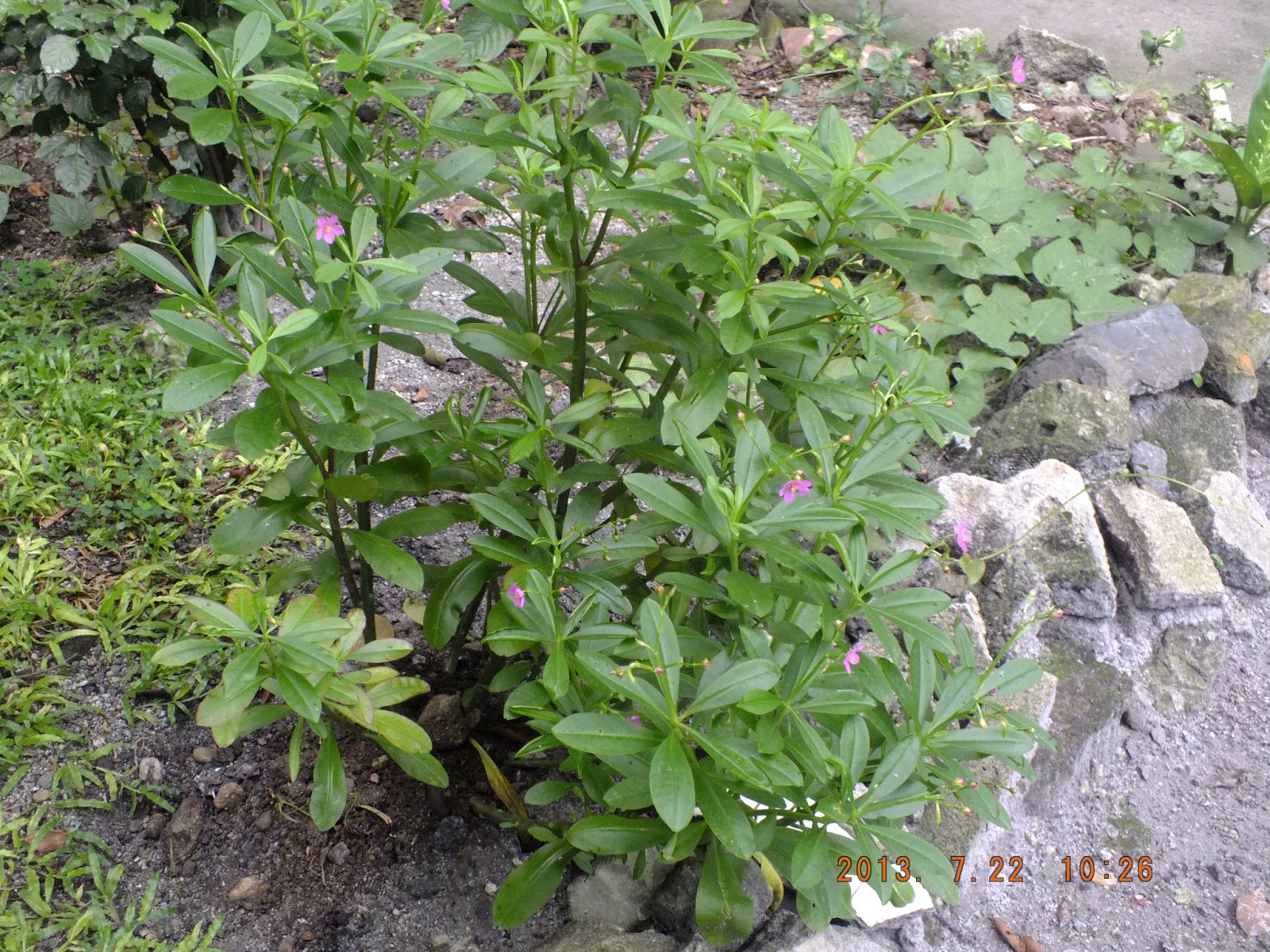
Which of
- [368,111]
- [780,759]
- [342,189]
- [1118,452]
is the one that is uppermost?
[342,189]

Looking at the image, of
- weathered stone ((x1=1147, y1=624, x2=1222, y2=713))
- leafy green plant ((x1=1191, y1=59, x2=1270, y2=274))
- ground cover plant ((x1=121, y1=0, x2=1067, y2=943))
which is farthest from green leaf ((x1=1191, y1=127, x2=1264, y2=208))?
ground cover plant ((x1=121, y1=0, x2=1067, y2=943))

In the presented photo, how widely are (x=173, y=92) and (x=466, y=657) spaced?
1.28m

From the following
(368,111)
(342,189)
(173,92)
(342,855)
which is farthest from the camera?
(368,111)

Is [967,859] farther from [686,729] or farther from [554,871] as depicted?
[686,729]

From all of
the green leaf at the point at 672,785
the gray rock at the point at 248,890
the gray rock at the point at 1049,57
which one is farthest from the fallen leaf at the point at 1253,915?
the gray rock at the point at 1049,57

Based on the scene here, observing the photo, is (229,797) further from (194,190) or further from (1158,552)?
(1158,552)

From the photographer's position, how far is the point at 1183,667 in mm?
2574

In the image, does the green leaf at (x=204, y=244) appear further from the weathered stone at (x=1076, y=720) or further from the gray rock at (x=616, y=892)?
the weathered stone at (x=1076, y=720)

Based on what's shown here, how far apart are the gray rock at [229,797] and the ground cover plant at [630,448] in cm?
44

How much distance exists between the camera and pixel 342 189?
168 centimetres

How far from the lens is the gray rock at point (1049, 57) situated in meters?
4.64

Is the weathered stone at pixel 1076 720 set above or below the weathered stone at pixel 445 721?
below

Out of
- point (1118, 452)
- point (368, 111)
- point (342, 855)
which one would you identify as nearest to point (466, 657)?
point (342, 855)

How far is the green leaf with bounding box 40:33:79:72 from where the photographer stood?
2.66 meters
